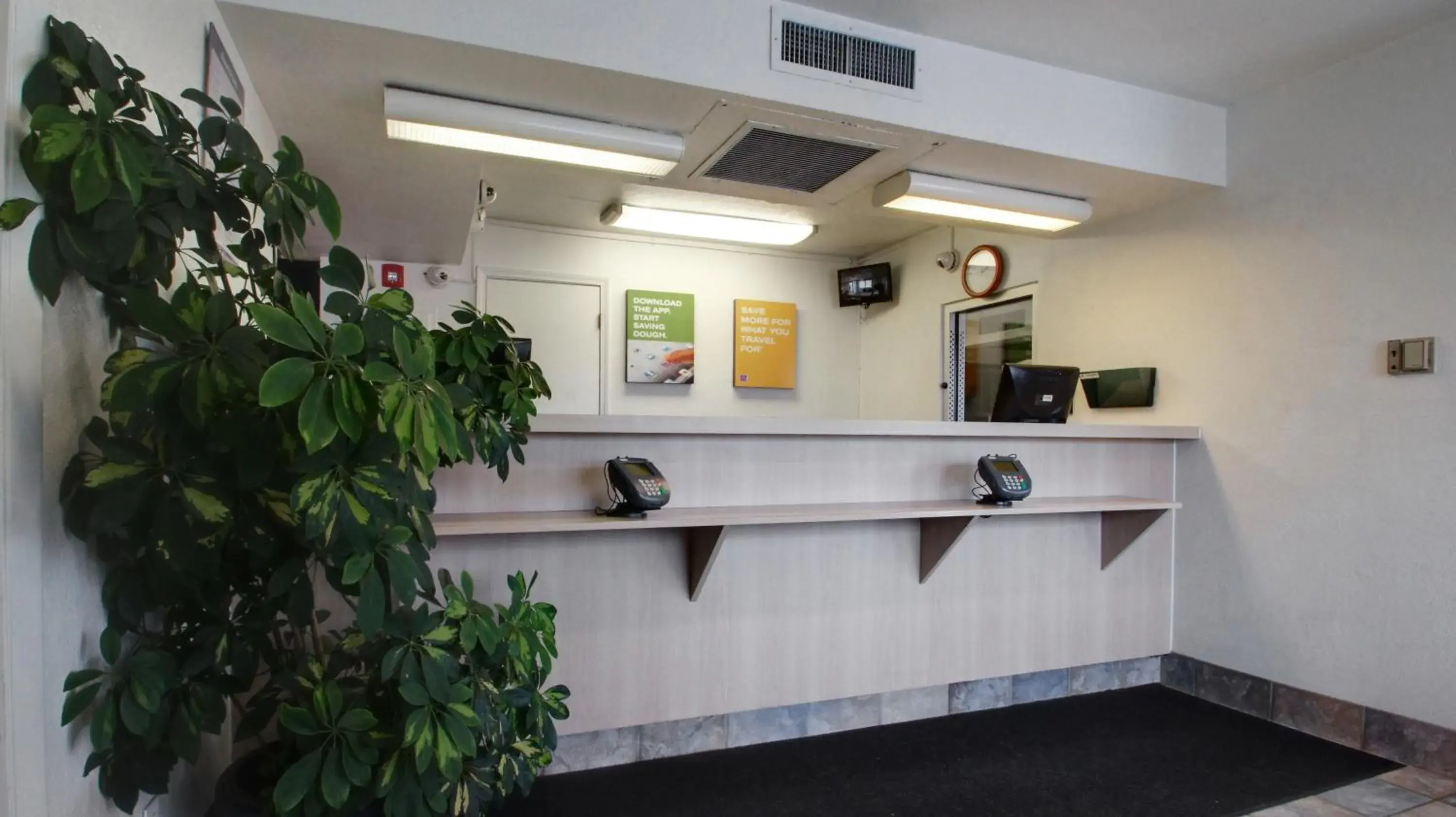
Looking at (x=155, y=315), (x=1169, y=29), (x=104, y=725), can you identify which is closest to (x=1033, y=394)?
(x=1169, y=29)

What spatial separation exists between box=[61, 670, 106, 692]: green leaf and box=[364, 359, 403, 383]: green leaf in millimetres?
636

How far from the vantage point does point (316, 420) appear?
1.04 metres

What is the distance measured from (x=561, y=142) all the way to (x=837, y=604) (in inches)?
79.2

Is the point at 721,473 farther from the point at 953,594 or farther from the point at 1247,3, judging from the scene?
the point at 1247,3

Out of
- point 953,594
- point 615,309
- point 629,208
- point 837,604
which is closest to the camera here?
A: point 837,604

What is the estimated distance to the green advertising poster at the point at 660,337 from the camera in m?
5.22

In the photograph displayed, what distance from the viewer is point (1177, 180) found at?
3275 mm

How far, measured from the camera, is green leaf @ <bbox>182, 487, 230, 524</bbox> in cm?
113

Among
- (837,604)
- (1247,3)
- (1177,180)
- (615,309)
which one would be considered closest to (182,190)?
(837,604)

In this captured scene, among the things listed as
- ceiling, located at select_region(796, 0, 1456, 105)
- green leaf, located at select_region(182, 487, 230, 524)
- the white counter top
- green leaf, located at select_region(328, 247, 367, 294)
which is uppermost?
ceiling, located at select_region(796, 0, 1456, 105)

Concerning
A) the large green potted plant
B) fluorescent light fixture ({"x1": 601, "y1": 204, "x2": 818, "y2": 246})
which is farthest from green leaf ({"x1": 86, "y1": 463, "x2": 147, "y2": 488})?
fluorescent light fixture ({"x1": 601, "y1": 204, "x2": 818, "y2": 246})

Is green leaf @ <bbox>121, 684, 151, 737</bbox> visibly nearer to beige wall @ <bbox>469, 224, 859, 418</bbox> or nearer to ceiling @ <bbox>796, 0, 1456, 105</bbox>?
ceiling @ <bbox>796, 0, 1456, 105</bbox>

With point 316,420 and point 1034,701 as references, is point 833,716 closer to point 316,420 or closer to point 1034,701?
point 1034,701

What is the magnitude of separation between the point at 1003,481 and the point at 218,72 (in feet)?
9.32
